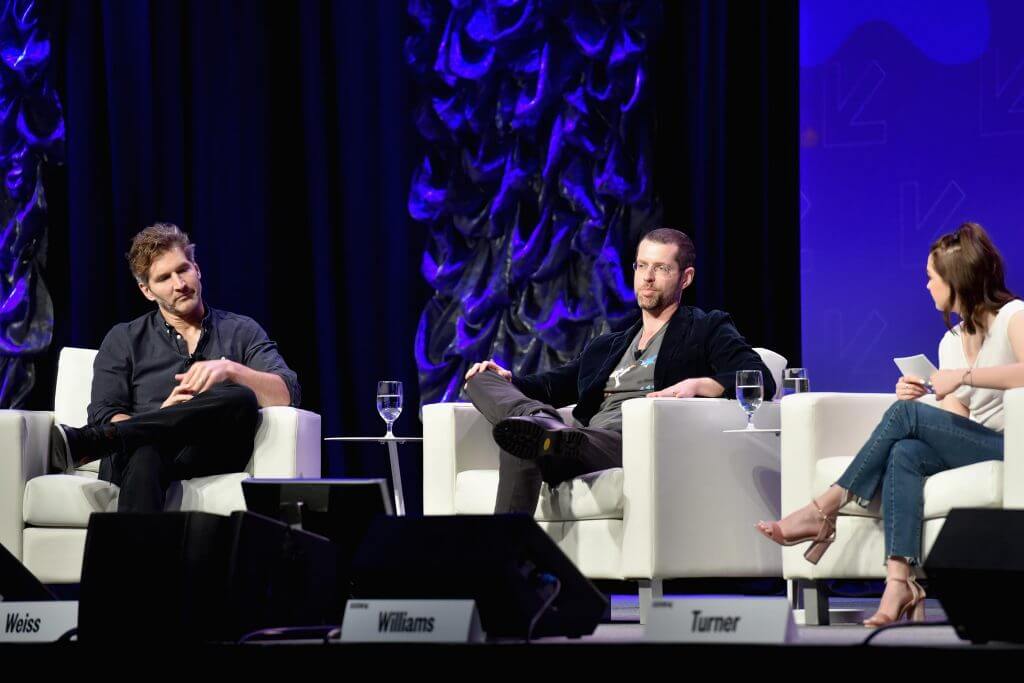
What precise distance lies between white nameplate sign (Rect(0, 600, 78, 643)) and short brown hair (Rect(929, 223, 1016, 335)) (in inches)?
92.2

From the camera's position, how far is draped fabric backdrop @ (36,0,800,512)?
524cm

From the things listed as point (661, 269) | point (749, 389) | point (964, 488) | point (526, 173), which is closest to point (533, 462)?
point (749, 389)

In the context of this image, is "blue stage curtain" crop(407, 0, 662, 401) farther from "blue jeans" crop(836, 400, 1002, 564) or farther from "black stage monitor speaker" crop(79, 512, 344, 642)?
"black stage monitor speaker" crop(79, 512, 344, 642)

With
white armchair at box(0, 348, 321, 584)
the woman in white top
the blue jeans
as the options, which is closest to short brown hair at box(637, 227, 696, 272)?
the woman in white top

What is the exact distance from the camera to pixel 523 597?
235 cm

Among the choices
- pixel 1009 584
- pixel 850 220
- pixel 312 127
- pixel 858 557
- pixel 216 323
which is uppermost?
pixel 312 127

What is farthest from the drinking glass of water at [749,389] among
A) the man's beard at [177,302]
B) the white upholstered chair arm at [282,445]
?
the man's beard at [177,302]

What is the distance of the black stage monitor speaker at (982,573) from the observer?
200 centimetres

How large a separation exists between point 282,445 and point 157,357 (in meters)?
0.63

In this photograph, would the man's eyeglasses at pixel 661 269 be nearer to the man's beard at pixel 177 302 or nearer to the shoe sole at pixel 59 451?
the man's beard at pixel 177 302

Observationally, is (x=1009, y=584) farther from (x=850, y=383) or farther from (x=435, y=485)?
(x=850, y=383)

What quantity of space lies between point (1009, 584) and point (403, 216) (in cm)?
383

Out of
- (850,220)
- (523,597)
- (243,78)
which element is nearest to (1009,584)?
(523,597)

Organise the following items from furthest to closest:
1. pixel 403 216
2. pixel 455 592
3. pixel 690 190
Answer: pixel 403 216 < pixel 690 190 < pixel 455 592
